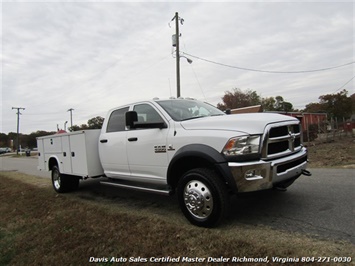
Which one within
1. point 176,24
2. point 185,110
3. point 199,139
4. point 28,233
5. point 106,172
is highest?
point 176,24

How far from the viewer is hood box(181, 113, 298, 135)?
11.8ft

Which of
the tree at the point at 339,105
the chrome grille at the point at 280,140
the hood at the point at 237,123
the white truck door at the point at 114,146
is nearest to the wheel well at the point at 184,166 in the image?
the hood at the point at 237,123

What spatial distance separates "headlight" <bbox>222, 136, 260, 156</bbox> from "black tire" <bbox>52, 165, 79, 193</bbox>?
202 inches

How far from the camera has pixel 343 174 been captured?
22.2ft

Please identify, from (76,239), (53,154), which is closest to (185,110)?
(76,239)

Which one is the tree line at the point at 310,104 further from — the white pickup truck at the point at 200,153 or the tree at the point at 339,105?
the white pickup truck at the point at 200,153

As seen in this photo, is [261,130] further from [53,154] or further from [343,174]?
[53,154]

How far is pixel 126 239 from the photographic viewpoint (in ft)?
12.1

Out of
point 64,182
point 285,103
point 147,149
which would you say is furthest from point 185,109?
point 285,103

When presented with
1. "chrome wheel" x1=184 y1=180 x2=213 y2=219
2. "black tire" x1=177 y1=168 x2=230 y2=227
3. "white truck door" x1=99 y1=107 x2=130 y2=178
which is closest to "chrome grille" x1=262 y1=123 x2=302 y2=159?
"black tire" x1=177 y1=168 x2=230 y2=227

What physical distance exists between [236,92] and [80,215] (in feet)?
189

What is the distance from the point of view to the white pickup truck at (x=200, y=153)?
3525 mm

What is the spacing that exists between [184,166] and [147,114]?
130 cm

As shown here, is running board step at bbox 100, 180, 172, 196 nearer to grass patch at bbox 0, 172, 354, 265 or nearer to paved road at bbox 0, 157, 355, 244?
grass patch at bbox 0, 172, 354, 265
